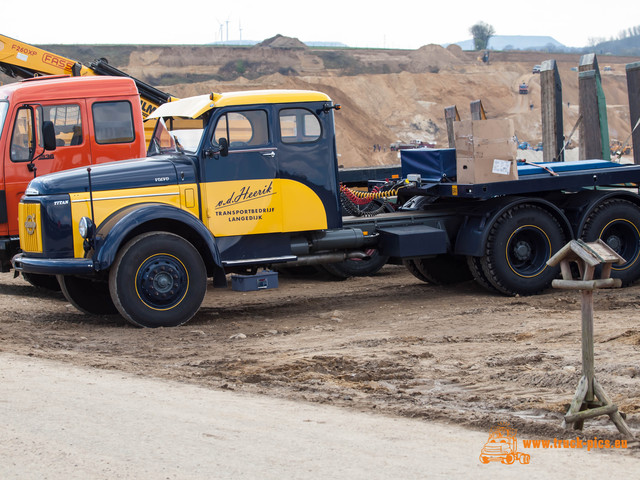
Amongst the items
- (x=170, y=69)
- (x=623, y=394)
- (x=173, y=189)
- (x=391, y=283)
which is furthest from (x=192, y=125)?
(x=170, y=69)

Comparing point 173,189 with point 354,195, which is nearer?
point 173,189

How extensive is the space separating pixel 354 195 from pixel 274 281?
10.5 ft

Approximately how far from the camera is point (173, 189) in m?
9.54

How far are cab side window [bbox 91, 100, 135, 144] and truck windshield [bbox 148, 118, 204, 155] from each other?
55.7 inches

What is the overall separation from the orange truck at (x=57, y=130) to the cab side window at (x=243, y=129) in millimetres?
2503

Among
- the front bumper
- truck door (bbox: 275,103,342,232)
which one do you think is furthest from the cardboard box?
the front bumper

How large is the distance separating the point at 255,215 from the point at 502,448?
5296 millimetres

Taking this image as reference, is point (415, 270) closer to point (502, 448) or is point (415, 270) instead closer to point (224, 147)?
point (224, 147)

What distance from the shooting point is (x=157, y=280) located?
30.5 feet

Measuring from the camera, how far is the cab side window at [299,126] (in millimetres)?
9953

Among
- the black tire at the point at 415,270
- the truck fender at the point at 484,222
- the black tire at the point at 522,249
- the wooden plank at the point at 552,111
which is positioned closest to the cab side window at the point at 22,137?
the black tire at the point at 415,270

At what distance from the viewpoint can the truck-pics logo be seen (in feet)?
16.1

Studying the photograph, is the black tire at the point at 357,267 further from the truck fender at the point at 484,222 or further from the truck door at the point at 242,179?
the truck door at the point at 242,179

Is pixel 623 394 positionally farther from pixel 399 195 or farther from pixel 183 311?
pixel 399 195
